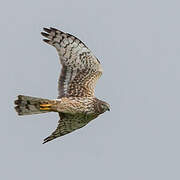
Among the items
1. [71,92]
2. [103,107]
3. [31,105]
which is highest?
[71,92]

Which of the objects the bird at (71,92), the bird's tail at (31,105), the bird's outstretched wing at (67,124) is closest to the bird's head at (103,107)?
the bird at (71,92)

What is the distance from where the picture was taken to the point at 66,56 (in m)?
10.4

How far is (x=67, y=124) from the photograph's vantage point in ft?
34.8

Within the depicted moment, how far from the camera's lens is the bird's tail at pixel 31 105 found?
33.0ft

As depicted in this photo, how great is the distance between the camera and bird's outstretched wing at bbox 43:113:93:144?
1039cm

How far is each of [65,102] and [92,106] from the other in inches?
22.3

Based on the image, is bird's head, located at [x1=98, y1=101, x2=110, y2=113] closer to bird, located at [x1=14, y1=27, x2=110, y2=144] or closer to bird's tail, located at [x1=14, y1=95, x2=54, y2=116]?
bird, located at [x1=14, y1=27, x2=110, y2=144]

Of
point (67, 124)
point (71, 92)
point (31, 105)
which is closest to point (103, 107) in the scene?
point (71, 92)

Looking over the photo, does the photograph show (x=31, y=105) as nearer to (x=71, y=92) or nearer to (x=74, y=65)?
(x=71, y=92)

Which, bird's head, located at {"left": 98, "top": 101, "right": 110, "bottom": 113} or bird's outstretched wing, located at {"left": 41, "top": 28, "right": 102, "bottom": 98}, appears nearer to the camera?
bird's head, located at {"left": 98, "top": 101, "right": 110, "bottom": 113}

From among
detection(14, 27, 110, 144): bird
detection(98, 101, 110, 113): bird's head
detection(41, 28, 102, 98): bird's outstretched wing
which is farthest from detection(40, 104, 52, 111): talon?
detection(98, 101, 110, 113): bird's head

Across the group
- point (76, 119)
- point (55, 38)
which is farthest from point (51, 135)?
point (55, 38)

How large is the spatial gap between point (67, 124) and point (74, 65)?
1278 millimetres

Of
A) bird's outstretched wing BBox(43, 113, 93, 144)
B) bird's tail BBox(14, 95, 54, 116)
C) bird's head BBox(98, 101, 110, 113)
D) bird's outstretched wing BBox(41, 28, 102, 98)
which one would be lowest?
bird's outstretched wing BBox(43, 113, 93, 144)
